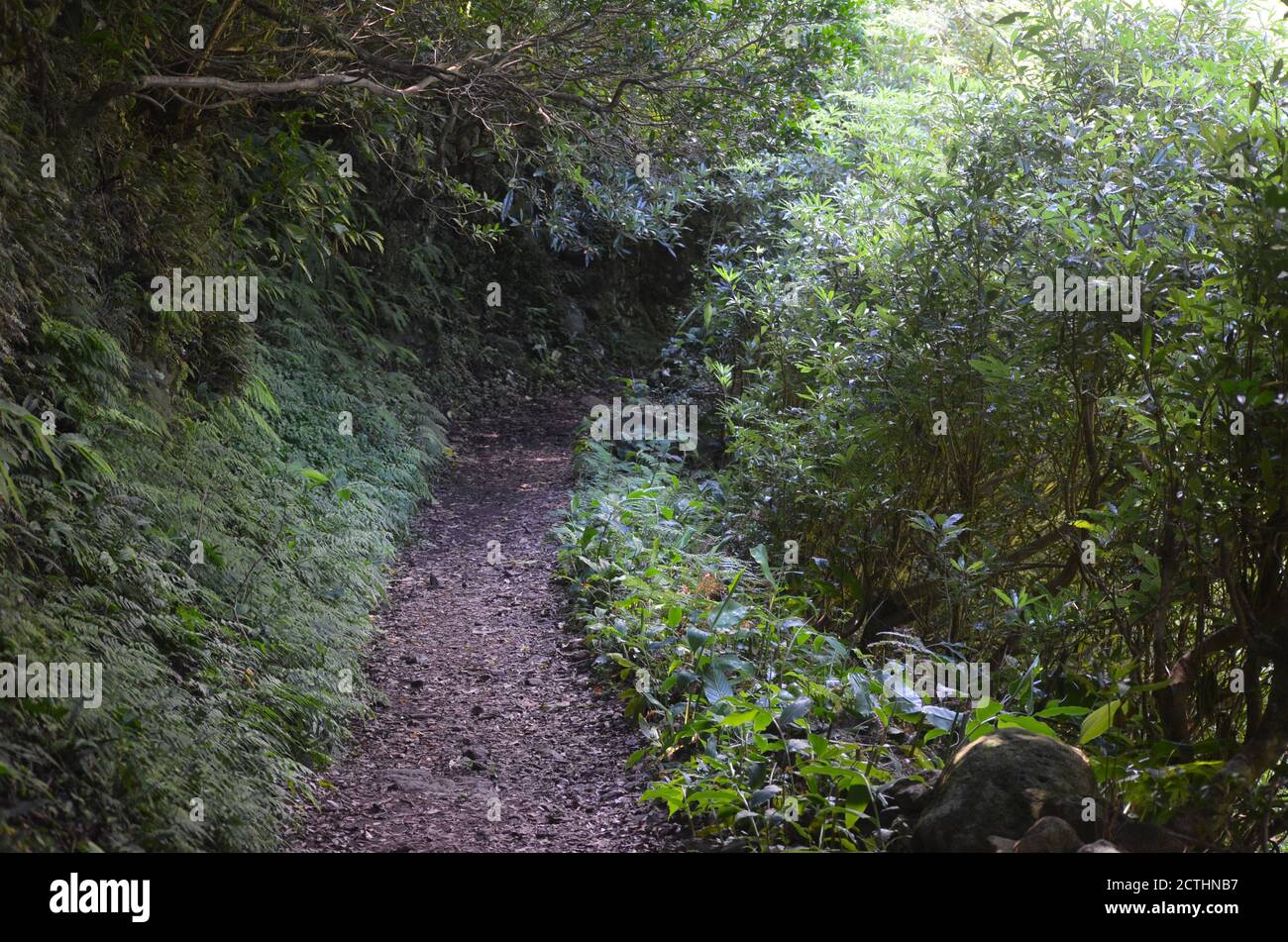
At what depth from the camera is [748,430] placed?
26.7ft

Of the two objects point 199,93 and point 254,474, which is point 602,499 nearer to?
point 254,474

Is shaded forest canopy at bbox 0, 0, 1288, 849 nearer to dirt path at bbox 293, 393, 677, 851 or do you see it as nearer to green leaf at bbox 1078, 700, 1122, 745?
green leaf at bbox 1078, 700, 1122, 745

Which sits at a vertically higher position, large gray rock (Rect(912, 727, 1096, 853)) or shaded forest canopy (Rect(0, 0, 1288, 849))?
shaded forest canopy (Rect(0, 0, 1288, 849))

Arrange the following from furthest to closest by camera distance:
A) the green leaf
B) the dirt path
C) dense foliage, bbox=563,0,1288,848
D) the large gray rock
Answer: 1. the dirt path
2. the green leaf
3. dense foliage, bbox=563,0,1288,848
4. the large gray rock

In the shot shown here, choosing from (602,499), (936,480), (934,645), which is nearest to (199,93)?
(602,499)

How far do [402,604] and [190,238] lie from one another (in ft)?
9.02

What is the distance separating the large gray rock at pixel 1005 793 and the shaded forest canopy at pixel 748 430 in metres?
0.17

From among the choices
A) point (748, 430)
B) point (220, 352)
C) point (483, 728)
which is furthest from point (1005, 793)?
point (220, 352)

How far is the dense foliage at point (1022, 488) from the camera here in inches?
140

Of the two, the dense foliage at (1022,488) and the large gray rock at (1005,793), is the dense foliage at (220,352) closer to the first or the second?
the dense foliage at (1022,488)

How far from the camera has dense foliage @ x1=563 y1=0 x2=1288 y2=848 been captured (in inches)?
140

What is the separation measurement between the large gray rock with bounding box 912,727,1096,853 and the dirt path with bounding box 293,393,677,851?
115cm

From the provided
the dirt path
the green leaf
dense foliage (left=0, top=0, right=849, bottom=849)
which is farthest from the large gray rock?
dense foliage (left=0, top=0, right=849, bottom=849)

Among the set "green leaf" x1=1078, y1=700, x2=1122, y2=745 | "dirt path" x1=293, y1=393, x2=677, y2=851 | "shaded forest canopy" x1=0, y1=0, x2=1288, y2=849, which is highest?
"shaded forest canopy" x1=0, y1=0, x2=1288, y2=849
